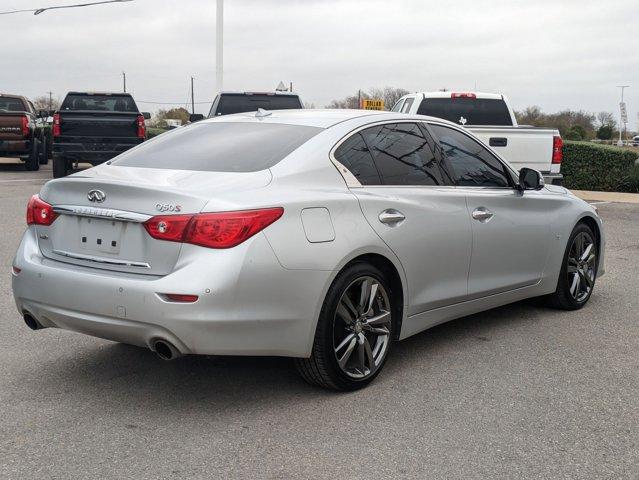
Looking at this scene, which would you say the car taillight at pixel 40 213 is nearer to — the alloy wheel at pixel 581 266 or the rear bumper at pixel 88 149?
the alloy wheel at pixel 581 266

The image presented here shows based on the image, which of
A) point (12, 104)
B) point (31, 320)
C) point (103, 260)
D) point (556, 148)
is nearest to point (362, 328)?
point (103, 260)

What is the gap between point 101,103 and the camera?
20.7 meters

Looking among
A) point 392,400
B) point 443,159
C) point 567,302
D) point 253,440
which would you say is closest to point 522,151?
point 567,302

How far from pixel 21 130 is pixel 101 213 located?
1905 centimetres

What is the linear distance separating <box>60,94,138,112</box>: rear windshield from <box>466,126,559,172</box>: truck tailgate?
11039 millimetres

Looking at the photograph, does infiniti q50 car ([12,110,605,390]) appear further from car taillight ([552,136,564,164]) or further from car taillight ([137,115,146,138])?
car taillight ([137,115,146,138])

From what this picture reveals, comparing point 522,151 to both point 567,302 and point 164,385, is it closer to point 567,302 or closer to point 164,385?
point 567,302

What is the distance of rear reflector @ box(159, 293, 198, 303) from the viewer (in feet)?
13.0

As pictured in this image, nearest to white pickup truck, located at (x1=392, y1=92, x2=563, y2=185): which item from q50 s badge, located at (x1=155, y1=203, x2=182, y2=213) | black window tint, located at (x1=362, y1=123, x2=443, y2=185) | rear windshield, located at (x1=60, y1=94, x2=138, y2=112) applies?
black window tint, located at (x1=362, y1=123, x2=443, y2=185)

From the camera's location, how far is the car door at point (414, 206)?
16.0ft

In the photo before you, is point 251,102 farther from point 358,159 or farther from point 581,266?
point 358,159

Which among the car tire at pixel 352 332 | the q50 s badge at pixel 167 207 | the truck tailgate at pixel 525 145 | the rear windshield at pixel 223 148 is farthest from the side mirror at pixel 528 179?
the truck tailgate at pixel 525 145

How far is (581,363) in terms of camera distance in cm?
531

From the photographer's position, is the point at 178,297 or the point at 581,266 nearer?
the point at 178,297
